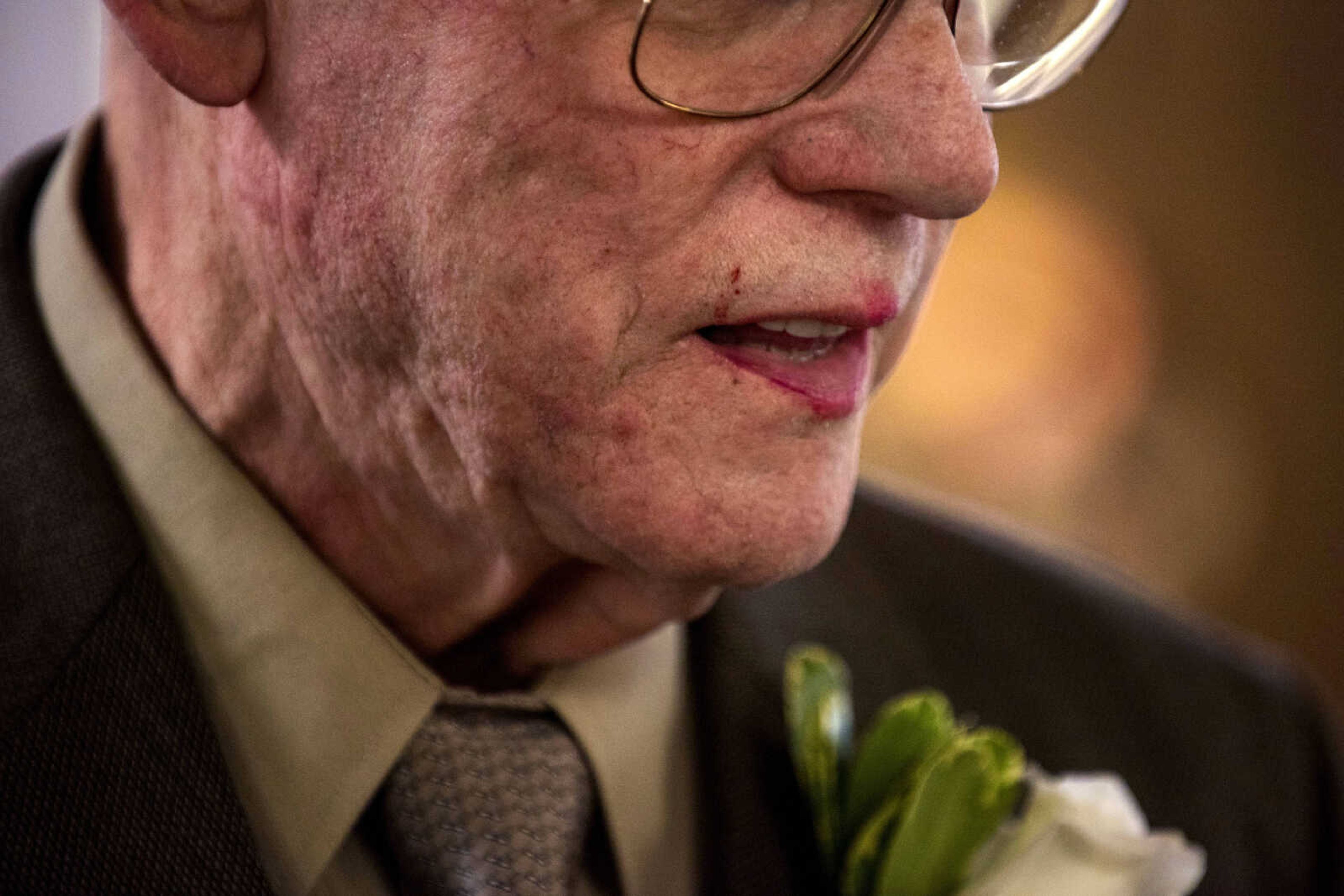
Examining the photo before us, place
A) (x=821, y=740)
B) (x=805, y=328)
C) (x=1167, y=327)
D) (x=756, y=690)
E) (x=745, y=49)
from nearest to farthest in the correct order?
(x=745, y=49) < (x=805, y=328) < (x=821, y=740) < (x=756, y=690) < (x=1167, y=327)

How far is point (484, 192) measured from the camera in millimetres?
908

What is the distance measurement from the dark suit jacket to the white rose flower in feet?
0.60

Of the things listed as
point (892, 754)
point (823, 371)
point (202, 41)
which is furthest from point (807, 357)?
point (202, 41)

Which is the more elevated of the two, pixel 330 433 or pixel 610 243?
pixel 610 243

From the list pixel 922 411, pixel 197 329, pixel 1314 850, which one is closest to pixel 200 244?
pixel 197 329

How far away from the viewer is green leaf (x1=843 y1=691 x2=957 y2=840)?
3.85 ft

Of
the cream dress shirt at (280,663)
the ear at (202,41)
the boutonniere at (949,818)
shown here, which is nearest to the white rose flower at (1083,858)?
the boutonniere at (949,818)

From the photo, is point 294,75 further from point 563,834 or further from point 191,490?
point 563,834

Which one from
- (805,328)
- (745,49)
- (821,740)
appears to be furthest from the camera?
(821,740)

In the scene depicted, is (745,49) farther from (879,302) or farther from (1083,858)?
(1083,858)

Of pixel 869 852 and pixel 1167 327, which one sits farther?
pixel 1167 327

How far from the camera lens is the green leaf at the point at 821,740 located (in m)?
1.19

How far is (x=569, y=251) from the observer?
2.97 feet

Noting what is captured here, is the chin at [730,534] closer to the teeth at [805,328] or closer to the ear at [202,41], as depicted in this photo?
the teeth at [805,328]
